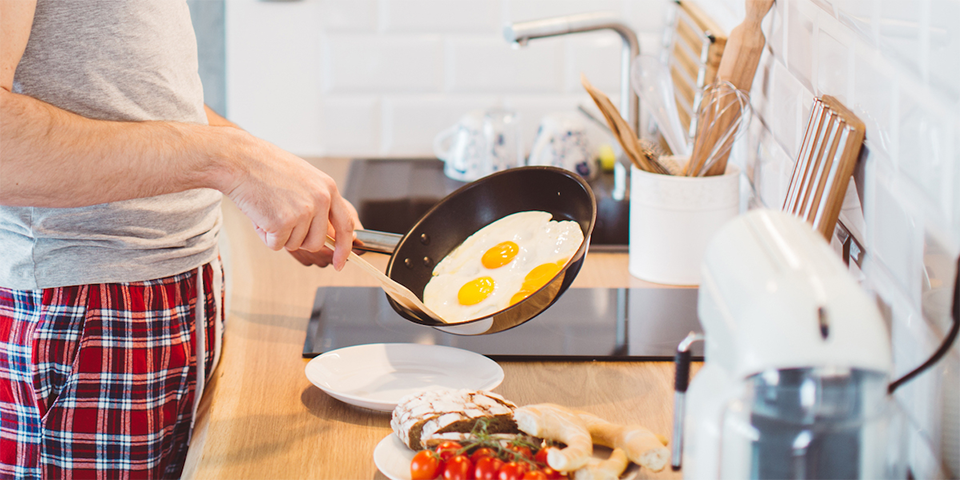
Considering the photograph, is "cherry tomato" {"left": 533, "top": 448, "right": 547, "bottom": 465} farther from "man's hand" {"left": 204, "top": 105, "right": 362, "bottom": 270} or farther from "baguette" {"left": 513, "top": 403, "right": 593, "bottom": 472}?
"man's hand" {"left": 204, "top": 105, "right": 362, "bottom": 270}

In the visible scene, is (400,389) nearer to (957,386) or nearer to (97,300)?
(97,300)

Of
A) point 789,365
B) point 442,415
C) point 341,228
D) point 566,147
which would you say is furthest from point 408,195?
point 789,365

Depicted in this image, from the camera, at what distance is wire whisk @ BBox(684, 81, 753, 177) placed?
1.04 m

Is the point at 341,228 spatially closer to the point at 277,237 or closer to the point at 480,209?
the point at 277,237

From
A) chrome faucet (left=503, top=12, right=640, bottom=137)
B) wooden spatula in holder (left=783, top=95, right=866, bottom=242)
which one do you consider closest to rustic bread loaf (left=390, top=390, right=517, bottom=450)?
wooden spatula in holder (left=783, top=95, right=866, bottom=242)

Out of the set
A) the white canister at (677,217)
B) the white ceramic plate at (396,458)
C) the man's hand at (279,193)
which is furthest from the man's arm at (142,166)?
the white canister at (677,217)

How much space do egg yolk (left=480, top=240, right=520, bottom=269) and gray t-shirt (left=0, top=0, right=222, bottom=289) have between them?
368mm

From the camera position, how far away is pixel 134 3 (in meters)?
0.89

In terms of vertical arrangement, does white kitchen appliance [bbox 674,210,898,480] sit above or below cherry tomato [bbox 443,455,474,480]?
above

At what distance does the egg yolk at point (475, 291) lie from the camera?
943mm

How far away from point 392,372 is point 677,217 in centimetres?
47

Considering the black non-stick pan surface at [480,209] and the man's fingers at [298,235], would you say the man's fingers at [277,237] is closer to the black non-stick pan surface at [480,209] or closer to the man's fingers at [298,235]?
the man's fingers at [298,235]

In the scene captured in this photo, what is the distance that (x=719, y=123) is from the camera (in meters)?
1.06

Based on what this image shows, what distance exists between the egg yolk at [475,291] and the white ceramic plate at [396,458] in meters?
0.25
